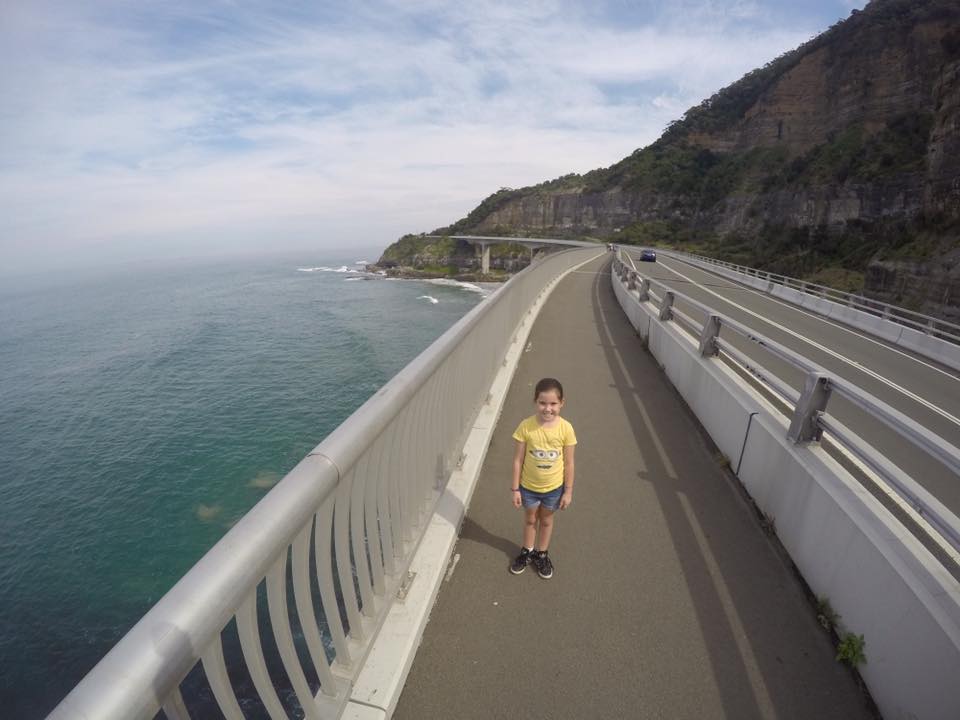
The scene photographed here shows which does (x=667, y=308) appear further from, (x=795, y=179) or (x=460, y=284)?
(x=460, y=284)

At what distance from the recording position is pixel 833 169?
5056 cm

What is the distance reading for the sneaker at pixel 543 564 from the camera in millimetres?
3041

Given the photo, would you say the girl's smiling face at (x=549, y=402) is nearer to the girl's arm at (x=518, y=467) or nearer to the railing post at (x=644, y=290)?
the girl's arm at (x=518, y=467)

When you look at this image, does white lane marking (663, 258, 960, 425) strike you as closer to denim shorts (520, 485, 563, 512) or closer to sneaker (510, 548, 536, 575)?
denim shorts (520, 485, 563, 512)

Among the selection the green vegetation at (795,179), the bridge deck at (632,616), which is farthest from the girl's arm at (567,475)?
the green vegetation at (795,179)

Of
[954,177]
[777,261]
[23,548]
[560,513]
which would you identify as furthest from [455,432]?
[777,261]

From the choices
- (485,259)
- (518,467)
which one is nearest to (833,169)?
(485,259)

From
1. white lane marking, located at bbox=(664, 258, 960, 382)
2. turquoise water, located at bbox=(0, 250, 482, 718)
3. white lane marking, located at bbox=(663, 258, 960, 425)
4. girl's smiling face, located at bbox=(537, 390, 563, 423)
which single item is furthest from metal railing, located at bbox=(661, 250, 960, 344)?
turquoise water, located at bbox=(0, 250, 482, 718)

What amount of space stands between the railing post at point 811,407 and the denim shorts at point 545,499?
1.84 m

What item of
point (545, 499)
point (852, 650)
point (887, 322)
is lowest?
point (887, 322)

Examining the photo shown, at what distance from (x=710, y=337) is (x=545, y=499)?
3576 mm

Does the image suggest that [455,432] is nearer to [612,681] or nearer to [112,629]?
[612,681]

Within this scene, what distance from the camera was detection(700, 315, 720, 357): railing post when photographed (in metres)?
5.39

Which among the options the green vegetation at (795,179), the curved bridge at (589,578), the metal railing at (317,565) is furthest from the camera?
the green vegetation at (795,179)
